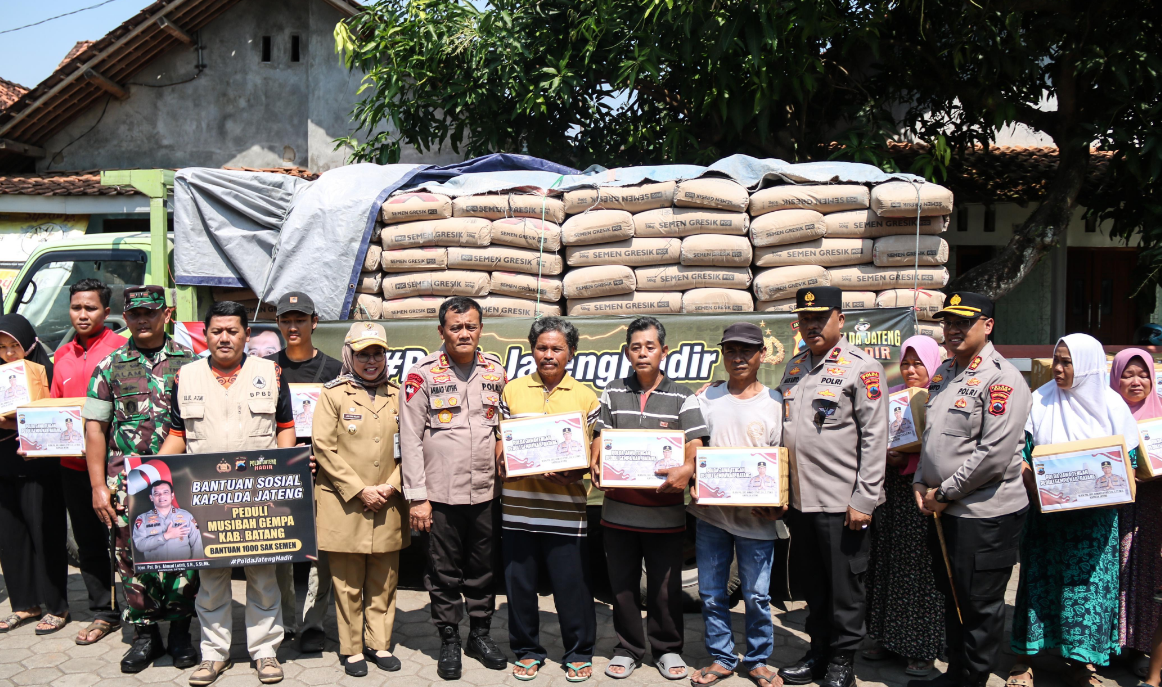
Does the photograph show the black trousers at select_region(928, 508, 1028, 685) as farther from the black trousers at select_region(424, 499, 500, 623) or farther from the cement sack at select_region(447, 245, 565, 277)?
the cement sack at select_region(447, 245, 565, 277)

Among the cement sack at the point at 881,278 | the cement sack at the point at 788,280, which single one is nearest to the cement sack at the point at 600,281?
the cement sack at the point at 788,280

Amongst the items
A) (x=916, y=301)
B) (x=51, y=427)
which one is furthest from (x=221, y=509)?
(x=916, y=301)

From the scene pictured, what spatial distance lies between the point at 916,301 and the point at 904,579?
189 cm

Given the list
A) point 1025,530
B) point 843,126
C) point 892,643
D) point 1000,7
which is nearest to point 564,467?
point 892,643

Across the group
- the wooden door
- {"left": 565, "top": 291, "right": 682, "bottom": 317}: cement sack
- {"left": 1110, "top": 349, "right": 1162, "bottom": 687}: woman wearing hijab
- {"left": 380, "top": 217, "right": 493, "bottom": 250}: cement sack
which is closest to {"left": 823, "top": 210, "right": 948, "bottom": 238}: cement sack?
{"left": 565, "top": 291, "right": 682, "bottom": 317}: cement sack

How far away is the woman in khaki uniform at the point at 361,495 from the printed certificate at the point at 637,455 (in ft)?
3.65

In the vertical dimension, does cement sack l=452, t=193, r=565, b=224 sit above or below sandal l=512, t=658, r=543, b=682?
above

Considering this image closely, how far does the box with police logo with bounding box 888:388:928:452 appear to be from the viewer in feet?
13.7

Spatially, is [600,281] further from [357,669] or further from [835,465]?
[357,669]

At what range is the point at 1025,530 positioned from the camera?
A: 417 cm

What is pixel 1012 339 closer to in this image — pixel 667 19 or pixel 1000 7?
pixel 1000 7

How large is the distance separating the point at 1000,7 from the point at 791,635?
20.5 feet

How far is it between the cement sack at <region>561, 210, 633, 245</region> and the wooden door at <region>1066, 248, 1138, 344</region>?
412 inches

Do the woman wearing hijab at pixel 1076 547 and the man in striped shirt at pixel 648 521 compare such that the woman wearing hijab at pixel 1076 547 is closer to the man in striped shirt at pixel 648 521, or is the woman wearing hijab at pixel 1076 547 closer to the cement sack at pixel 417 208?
the man in striped shirt at pixel 648 521
